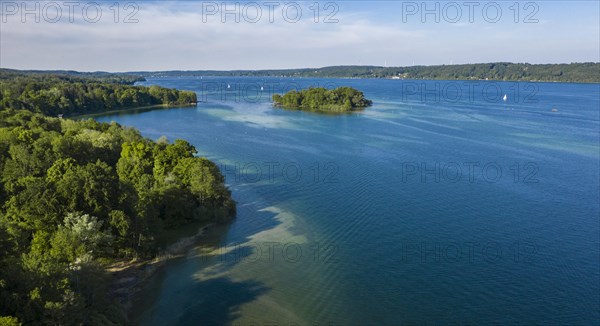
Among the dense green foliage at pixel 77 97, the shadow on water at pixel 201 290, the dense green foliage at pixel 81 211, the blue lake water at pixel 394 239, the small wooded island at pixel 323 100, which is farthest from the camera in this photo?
the small wooded island at pixel 323 100

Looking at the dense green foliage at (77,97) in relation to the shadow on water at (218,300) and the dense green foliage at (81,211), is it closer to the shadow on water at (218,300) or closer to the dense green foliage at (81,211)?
the dense green foliage at (81,211)

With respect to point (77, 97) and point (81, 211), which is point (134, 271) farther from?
point (77, 97)

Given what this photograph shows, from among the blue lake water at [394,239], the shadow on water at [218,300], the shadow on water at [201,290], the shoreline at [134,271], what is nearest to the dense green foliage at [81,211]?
the shoreline at [134,271]

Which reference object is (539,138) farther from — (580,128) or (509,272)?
(509,272)

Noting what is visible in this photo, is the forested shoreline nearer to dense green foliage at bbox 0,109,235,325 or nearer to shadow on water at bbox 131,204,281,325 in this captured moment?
dense green foliage at bbox 0,109,235,325

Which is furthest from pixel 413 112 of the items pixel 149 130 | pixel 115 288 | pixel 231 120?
pixel 115 288

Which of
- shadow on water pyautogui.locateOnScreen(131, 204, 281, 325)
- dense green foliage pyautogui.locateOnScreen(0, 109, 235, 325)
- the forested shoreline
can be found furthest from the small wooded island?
shadow on water pyautogui.locateOnScreen(131, 204, 281, 325)

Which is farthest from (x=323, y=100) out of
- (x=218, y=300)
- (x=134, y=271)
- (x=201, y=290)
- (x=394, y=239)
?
(x=218, y=300)
